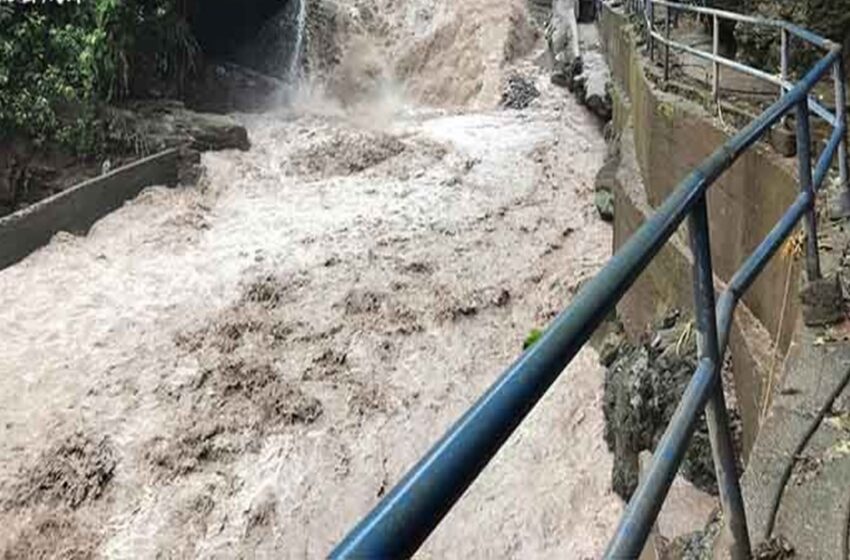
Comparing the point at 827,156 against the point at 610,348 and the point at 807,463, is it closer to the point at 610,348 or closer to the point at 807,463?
the point at 807,463

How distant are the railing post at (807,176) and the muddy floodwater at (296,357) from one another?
251 cm

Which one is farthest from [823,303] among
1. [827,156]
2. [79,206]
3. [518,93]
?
[518,93]

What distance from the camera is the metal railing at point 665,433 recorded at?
764 millimetres

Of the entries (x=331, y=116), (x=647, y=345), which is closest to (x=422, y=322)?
(x=647, y=345)

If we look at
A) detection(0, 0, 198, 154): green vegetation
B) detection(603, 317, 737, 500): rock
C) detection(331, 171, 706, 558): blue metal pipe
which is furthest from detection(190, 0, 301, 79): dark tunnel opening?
detection(331, 171, 706, 558): blue metal pipe

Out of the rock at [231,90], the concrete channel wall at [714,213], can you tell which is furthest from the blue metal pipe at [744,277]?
the rock at [231,90]

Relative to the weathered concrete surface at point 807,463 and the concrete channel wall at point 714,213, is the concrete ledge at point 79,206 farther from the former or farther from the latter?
the weathered concrete surface at point 807,463

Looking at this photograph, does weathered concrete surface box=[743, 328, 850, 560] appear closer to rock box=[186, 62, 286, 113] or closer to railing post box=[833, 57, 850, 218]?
railing post box=[833, 57, 850, 218]

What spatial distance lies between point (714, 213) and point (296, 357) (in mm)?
3937

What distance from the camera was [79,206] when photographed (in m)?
10.5

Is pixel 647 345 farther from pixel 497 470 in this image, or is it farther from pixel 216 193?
pixel 216 193

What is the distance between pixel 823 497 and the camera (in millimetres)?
2229

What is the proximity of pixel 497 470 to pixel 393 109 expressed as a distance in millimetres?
11224

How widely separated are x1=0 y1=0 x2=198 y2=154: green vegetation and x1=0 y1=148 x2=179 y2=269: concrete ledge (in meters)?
0.82
